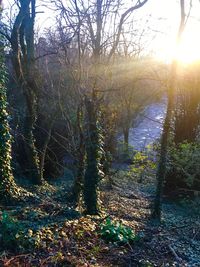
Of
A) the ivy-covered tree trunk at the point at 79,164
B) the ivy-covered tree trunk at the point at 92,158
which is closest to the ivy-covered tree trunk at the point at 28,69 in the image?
the ivy-covered tree trunk at the point at 79,164

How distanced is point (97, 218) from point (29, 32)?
23.9 ft

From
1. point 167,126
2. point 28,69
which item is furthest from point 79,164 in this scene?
point 28,69

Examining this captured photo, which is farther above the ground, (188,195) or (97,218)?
(97,218)

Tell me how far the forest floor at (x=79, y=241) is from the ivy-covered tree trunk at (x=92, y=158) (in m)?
0.57

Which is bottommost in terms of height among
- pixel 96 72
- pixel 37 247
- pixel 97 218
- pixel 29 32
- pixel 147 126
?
pixel 147 126

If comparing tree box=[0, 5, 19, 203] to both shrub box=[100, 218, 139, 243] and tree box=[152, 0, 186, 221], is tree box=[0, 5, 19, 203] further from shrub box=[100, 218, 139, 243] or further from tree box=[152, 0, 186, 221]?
tree box=[152, 0, 186, 221]

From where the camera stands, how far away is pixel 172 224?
9766 mm

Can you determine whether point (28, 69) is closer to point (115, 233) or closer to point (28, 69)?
point (28, 69)

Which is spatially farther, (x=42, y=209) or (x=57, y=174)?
(x=57, y=174)

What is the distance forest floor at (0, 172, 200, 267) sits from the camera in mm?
5074

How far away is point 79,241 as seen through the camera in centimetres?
595

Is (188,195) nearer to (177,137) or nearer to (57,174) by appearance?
(177,137)

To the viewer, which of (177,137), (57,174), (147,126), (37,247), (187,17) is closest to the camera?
(37,247)

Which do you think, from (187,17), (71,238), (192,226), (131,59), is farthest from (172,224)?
(131,59)
